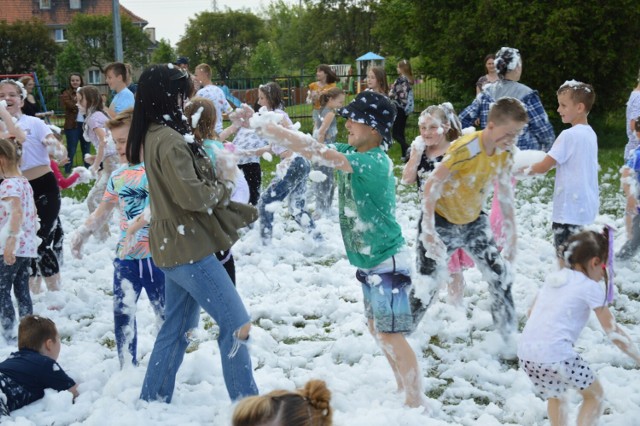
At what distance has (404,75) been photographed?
52.3 ft

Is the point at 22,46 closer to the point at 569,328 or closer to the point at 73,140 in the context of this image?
the point at 73,140

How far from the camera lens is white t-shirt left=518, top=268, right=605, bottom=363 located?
366cm

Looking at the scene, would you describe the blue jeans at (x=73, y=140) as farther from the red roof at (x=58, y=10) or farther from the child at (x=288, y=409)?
the red roof at (x=58, y=10)

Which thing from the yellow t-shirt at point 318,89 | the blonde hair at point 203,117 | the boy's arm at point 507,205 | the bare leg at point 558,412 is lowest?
the bare leg at point 558,412

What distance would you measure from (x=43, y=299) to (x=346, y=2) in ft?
174

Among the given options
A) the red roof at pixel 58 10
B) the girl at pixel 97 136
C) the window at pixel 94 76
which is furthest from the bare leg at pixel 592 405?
the window at pixel 94 76

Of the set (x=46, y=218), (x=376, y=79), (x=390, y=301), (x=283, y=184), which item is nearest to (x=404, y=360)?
(x=390, y=301)

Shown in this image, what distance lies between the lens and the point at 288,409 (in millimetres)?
2539

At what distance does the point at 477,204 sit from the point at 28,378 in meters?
3.08

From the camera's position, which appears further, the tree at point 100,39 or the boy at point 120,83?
the tree at point 100,39

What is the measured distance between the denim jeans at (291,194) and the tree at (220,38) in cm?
5858

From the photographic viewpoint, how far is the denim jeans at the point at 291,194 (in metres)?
8.30

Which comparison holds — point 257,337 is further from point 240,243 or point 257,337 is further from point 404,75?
point 404,75

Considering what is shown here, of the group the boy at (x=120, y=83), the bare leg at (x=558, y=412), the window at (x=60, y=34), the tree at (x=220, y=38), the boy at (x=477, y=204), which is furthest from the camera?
the window at (x=60, y=34)
